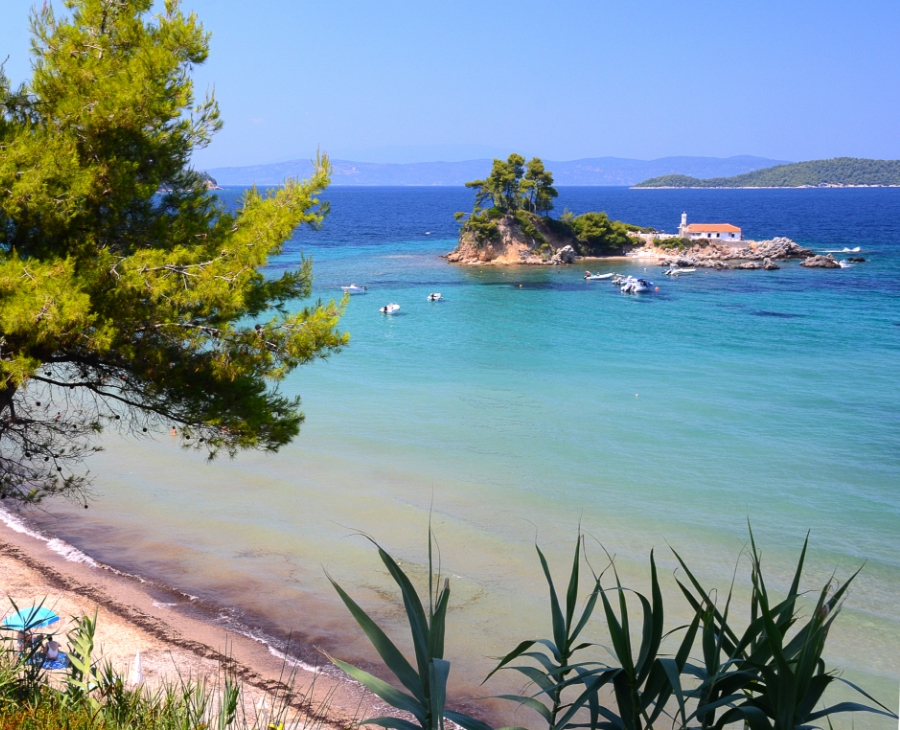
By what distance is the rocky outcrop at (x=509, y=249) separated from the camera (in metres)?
51.7

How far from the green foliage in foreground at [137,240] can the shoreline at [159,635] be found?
6.28 ft

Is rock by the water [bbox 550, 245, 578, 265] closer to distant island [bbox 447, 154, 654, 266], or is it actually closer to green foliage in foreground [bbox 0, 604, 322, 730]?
distant island [bbox 447, 154, 654, 266]

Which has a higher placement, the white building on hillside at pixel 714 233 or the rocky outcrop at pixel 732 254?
the white building on hillside at pixel 714 233

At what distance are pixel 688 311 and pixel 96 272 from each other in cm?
3085

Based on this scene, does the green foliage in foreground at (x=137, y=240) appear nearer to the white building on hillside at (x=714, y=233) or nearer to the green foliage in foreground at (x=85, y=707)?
the green foliage in foreground at (x=85, y=707)

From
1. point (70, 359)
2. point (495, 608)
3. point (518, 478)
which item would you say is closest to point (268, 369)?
point (70, 359)

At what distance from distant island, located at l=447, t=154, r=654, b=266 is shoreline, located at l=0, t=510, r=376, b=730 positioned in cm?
4276

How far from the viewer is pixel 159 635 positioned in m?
8.45

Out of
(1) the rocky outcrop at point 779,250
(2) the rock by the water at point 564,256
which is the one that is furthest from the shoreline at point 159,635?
(1) the rocky outcrop at point 779,250

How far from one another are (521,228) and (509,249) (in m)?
1.73

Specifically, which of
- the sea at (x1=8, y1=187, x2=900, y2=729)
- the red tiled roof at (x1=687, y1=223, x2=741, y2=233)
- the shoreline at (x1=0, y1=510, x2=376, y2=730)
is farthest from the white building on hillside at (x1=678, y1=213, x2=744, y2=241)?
the shoreline at (x1=0, y1=510, x2=376, y2=730)

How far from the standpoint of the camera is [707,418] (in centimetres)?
→ 1877

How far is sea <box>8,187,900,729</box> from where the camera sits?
995 cm

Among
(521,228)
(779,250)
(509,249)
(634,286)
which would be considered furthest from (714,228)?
(634,286)
